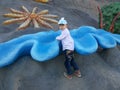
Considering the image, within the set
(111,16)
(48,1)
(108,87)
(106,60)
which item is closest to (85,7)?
(48,1)

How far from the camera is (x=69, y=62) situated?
231 inches

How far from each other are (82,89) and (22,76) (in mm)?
954

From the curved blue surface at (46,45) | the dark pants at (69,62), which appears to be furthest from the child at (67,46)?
the curved blue surface at (46,45)

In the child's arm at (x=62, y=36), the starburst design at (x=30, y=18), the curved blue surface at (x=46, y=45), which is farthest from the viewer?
the starburst design at (x=30, y=18)

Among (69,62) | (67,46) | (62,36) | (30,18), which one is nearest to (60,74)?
(69,62)

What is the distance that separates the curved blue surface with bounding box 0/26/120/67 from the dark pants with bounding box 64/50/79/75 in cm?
15

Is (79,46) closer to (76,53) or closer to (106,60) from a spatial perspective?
(76,53)

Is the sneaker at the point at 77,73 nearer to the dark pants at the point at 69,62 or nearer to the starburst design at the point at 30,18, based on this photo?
the dark pants at the point at 69,62

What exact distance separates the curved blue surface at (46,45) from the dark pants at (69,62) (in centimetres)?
15

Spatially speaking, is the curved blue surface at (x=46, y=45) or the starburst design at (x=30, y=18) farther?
the starburst design at (x=30, y=18)

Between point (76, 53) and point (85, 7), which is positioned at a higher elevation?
point (76, 53)

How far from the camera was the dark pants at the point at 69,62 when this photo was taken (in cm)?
581

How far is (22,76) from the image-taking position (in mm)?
5848

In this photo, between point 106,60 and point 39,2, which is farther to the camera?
point 39,2
